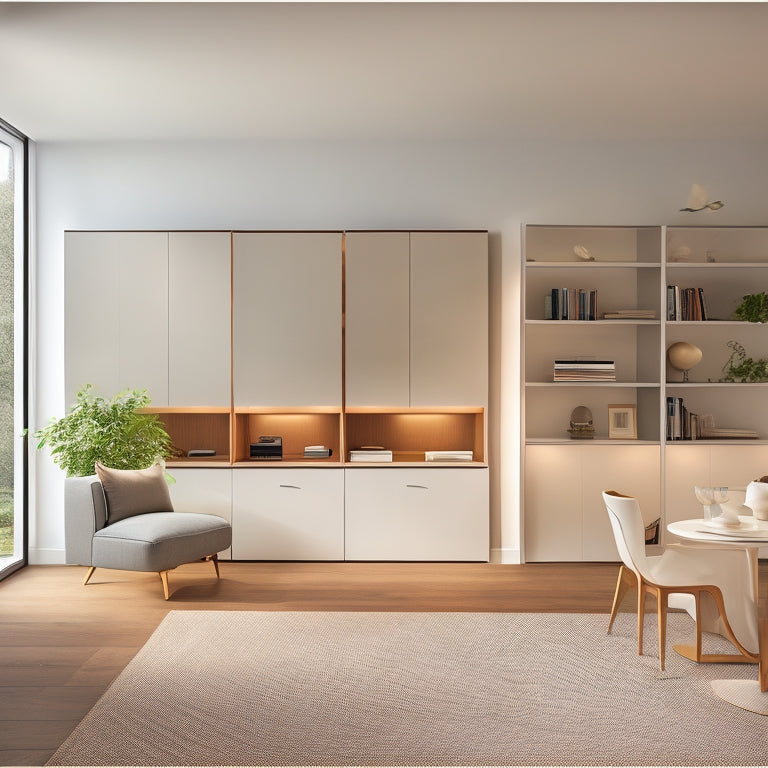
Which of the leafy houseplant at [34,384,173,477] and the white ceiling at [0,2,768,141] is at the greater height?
the white ceiling at [0,2,768,141]

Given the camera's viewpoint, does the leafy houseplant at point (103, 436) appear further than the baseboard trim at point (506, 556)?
No

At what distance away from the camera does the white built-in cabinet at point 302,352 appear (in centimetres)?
560

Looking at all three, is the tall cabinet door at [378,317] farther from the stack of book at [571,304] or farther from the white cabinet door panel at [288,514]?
the stack of book at [571,304]

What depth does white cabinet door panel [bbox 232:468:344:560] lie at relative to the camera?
5602 mm

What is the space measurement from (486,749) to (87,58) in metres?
3.89

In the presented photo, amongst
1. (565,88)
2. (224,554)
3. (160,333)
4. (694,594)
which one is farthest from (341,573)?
(565,88)

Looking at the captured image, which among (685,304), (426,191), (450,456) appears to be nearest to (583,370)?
(685,304)

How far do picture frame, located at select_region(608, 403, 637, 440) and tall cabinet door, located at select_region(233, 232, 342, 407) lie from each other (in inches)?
79.6

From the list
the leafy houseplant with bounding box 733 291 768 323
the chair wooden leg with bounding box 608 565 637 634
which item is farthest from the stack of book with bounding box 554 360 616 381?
the chair wooden leg with bounding box 608 565 637 634

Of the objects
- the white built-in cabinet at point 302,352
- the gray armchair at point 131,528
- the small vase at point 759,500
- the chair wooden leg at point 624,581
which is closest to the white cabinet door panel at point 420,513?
the white built-in cabinet at point 302,352

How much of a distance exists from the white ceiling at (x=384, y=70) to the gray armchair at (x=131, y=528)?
7.75 ft

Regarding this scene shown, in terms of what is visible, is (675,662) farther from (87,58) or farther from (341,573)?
(87,58)

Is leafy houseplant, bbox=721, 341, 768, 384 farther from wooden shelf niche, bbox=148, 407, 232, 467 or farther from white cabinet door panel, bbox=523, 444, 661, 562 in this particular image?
wooden shelf niche, bbox=148, 407, 232, 467

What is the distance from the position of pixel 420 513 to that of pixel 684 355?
220cm
